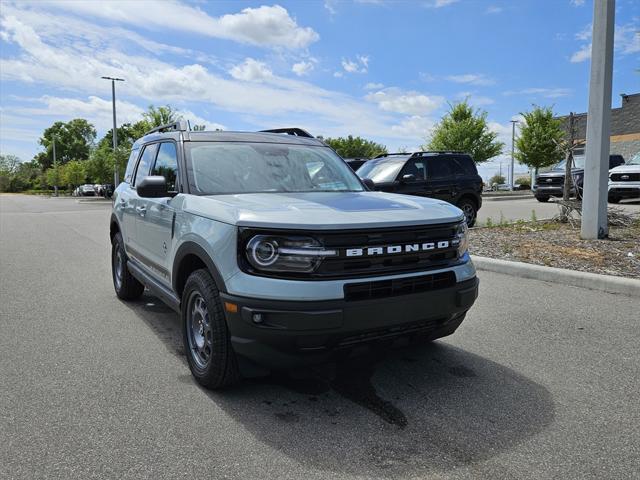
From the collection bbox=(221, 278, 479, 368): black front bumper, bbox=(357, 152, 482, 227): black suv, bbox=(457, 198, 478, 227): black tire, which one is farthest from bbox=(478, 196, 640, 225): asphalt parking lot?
bbox=(221, 278, 479, 368): black front bumper

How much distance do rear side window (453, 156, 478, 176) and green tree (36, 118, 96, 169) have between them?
11015cm

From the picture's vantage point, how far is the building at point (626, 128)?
39.4 metres

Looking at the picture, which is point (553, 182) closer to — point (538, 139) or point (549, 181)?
point (549, 181)

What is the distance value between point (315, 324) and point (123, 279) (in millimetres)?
3850

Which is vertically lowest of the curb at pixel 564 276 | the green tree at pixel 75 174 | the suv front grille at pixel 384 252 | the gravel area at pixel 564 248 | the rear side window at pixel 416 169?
the curb at pixel 564 276

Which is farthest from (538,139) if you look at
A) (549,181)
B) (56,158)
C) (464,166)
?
A: (56,158)

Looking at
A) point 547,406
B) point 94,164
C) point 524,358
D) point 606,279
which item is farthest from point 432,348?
point 94,164

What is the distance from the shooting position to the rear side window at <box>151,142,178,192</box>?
4.29m

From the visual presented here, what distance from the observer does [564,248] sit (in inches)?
321

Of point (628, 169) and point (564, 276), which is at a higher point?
point (628, 169)

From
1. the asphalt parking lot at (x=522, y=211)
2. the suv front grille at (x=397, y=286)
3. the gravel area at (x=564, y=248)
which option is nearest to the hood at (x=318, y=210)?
the suv front grille at (x=397, y=286)

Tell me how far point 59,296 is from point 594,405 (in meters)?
5.91

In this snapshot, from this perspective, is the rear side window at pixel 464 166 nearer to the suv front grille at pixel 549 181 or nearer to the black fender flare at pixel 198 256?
the suv front grille at pixel 549 181

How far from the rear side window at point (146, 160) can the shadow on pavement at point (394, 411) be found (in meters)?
2.36
